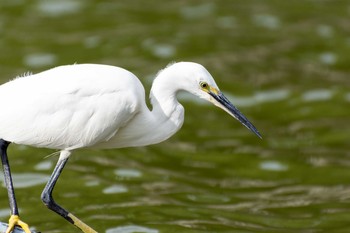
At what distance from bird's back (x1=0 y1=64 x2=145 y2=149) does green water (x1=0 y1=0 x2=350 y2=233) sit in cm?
275

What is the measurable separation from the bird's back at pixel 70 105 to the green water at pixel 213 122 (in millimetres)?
2749

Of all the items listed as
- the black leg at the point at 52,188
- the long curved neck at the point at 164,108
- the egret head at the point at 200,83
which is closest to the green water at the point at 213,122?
the black leg at the point at 52,188

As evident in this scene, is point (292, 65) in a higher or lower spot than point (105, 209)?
higher

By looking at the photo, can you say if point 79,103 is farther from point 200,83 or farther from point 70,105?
point 200,83

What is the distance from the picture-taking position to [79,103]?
754 cm

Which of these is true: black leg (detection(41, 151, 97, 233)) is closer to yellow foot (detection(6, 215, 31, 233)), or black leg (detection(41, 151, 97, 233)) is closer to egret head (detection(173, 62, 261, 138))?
yellow foot (detection(6, 215, 31, 233))

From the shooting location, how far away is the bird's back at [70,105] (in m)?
7.48

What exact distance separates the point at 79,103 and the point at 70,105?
68 mm

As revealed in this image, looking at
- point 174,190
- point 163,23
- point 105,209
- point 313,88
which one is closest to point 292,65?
point 313,88

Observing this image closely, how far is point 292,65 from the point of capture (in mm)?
15719

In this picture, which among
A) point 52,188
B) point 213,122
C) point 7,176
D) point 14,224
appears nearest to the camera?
point 14,224

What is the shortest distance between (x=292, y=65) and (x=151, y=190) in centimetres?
489

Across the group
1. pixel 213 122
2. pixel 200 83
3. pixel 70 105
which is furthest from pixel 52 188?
pixel 213 122

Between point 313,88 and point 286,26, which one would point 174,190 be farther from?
point 286,26
